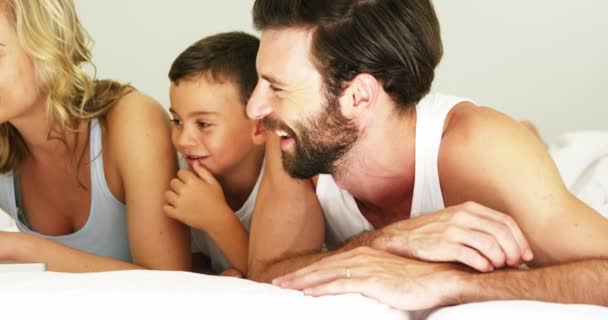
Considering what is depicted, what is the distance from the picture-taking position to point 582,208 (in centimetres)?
145

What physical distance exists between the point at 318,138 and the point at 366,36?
21cm

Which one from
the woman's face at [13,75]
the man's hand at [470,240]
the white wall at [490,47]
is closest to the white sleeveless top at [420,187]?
the man's hand at [470,240]

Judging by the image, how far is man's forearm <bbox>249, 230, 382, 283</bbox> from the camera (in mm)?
1565

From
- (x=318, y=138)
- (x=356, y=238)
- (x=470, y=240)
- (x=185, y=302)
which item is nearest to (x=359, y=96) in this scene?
(x=318, y=138)

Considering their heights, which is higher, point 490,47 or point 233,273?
point 490,47

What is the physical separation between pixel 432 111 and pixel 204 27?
1593 millimetres

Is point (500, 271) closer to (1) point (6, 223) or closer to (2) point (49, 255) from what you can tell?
(2) point (49, 255)

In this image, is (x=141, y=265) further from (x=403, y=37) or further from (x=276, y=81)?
(x=403, y=37)

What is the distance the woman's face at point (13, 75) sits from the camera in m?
1.83

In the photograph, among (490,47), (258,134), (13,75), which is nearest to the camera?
(13,75)

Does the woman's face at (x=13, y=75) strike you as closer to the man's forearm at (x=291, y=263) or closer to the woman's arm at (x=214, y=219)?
the woman's arm at (x=214, y=219)

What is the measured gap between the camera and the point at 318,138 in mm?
1661

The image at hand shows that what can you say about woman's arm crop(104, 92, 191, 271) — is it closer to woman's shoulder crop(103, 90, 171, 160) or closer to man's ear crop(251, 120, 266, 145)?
A: woman's shoulder crop(103, 90, 171, 160)

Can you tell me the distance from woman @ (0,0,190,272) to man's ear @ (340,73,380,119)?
498mm
